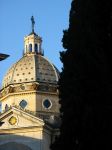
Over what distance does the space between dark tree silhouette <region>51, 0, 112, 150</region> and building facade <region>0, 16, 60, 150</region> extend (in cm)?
3143

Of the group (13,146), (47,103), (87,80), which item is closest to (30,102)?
(47,103)

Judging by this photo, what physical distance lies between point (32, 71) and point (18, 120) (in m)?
10.8

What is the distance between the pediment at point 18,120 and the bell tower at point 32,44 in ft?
46.4

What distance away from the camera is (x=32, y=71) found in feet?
209

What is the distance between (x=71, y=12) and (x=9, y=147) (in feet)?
108

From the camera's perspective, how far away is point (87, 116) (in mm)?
19328

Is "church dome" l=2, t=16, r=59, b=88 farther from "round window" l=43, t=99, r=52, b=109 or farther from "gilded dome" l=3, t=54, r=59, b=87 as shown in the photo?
"round window" l=43, t=99, r=52, b=109

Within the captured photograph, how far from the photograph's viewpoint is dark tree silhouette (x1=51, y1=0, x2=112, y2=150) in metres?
19.2

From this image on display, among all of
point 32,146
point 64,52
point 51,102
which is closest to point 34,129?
point 32,146

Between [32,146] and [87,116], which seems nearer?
[87,116]

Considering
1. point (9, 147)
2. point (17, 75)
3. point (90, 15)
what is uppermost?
point (17, 75)

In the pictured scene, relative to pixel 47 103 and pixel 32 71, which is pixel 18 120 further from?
pixel 32 71

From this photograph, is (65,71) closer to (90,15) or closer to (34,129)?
(90,15)

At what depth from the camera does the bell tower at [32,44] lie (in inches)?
2662
